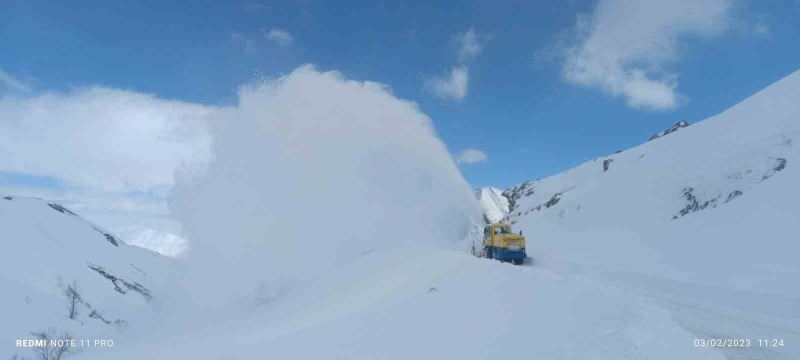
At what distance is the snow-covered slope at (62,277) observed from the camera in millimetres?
28484

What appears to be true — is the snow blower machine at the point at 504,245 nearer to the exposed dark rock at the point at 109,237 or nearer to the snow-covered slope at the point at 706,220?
the snow-covered slope at the point at 706,220

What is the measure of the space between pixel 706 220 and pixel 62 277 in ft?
155

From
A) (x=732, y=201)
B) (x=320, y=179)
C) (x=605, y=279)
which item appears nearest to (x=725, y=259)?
(x=605, y=279)

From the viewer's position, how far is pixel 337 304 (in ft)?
49.5

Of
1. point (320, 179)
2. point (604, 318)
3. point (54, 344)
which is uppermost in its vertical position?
point (320, 179)

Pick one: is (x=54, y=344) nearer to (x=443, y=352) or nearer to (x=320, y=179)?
Answer: (x=320, y=179)

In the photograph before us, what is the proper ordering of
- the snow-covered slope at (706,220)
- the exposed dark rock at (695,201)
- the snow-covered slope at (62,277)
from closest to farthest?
the snow-covered slope at (706,220)
the exposed dark rock at (695,201)
the snow-covered slope at (62,277)

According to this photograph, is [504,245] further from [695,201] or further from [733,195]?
[695,201]

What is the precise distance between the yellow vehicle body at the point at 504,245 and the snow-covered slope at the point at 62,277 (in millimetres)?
27741

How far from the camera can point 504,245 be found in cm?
2548

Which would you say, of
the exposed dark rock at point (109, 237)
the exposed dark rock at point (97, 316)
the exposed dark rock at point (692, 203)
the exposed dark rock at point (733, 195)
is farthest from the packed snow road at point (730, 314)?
the exposed dark rock at point (109, 237)

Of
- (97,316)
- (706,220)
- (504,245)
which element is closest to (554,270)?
(504,245)

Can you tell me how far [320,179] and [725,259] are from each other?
2997cm

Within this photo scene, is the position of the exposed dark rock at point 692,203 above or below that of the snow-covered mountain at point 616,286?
above
